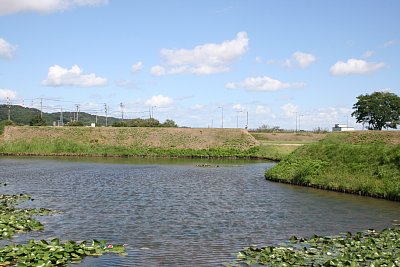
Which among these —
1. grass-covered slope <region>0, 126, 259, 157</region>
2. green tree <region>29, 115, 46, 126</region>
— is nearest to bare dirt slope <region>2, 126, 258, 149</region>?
grass-covered slope <region>0, 126, 259, 157</region>

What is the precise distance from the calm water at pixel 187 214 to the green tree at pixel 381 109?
A: 73.9 m

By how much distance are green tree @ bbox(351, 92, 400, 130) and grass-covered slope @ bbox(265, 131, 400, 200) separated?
65985 millimetres

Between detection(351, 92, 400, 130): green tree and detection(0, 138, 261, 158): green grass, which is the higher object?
detection(351, 92, 400, 130): green tree

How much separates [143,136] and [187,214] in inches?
2893

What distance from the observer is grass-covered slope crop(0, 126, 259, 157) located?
8625cm

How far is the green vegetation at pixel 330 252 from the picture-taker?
16.2 m

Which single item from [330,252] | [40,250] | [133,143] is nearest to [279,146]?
[133,143]

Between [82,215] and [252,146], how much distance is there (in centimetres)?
6904

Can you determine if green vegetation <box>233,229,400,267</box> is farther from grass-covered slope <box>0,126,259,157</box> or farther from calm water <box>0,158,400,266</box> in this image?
grass-covered slope <box>0,126,259,157</box>

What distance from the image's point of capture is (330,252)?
17.7 m

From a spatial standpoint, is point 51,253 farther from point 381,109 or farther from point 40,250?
point 381,109

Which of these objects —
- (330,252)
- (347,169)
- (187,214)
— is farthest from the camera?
(347,169)

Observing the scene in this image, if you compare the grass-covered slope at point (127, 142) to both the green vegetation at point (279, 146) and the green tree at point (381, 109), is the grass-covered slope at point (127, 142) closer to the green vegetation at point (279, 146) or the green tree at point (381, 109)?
the green vegetation at point (279, 146)

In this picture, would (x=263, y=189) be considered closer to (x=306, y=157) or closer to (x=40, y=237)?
(x=306, y=157)
